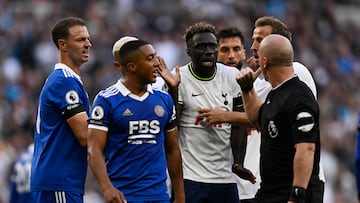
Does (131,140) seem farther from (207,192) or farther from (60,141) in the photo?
(207,192)

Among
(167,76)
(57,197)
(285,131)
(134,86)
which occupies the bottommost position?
(57,197)

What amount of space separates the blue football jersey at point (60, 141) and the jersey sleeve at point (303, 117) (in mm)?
1977

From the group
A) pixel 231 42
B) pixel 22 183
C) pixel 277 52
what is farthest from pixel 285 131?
pixel 22 183

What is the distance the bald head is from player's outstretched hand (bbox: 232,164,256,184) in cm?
167

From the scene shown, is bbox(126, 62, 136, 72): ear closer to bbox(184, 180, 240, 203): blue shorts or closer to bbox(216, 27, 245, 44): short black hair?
bbox(184, 180, 240, 203): blue shorts

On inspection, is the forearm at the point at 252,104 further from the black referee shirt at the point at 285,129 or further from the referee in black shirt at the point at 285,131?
the black referee shirt at the point at 285,129

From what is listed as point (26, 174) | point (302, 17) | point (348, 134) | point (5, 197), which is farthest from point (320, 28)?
point (26, 174)

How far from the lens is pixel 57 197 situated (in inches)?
422

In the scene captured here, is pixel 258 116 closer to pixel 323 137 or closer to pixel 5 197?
pixel 5 197

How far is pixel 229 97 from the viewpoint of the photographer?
1153 cm

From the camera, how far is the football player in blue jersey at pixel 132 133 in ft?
33.1

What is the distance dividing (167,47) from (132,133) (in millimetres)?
14933

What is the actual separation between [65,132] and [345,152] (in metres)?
14.6

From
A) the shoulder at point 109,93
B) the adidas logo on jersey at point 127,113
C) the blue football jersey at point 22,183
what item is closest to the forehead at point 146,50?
the shoulder at point 109,93
